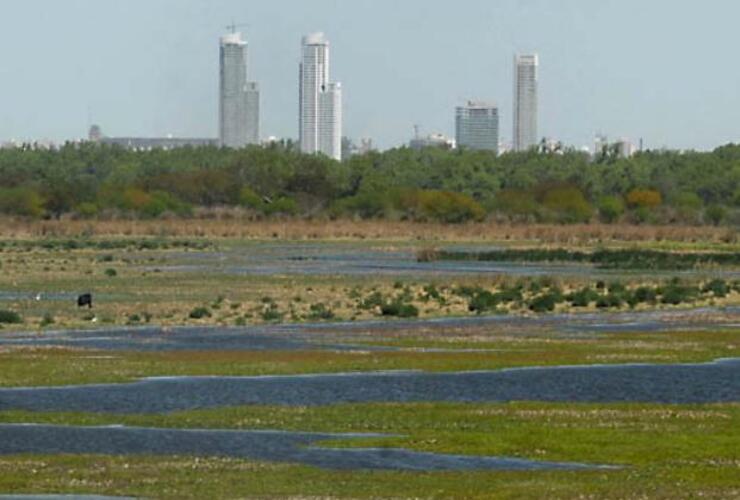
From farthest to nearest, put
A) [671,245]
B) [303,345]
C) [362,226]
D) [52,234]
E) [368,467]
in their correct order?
[362,226] → [52,234] → [671,245] → [303,345] → [368,467]

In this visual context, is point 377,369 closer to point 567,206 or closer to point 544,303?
point 544,303

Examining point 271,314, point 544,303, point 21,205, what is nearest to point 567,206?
point 21,205

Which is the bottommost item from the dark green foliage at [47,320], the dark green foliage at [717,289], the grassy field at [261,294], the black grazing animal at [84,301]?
the dark green foliage at [717,289]

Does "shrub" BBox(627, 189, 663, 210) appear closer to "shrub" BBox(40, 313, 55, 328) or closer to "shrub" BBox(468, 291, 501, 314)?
"shrub" BBox(468, 291, 501, 314)

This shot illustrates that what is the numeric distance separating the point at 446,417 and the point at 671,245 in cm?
10107

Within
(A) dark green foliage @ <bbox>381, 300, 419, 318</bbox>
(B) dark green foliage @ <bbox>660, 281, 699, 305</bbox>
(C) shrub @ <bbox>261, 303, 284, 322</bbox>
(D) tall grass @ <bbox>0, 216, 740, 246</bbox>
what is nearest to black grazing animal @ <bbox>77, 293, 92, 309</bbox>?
(C) shrub @ <bbox>261, 303, 284, 322</bbox>

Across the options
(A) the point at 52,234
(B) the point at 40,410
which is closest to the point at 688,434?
(B) the point at 40,410

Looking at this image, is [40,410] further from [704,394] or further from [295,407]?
[704,394]

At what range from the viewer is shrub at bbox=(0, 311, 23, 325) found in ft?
189

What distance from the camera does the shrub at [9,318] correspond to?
57.6m

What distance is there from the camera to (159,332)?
182 ft

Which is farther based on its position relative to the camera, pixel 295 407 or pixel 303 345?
pixel 303 345

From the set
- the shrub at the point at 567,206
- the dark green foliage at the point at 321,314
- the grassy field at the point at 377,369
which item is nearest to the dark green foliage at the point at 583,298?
the grassy field at the point at 377,369

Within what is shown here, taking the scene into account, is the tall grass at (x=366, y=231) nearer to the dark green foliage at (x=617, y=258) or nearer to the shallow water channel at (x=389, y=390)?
the dark green foliage at (x=617, y=258)
